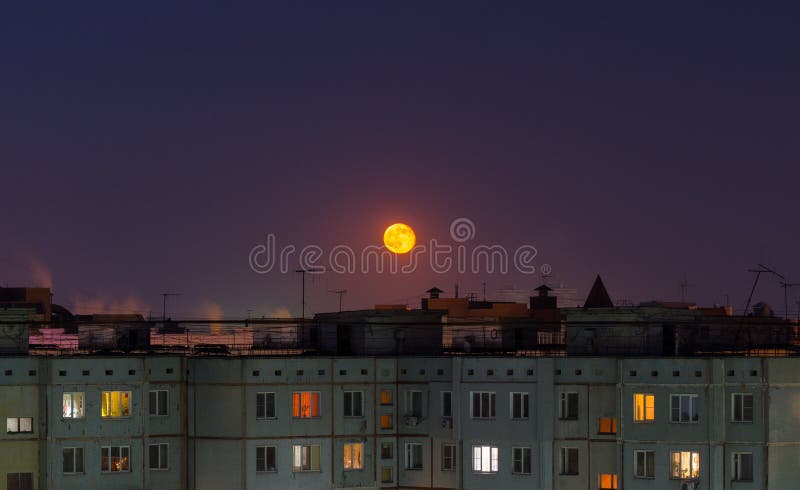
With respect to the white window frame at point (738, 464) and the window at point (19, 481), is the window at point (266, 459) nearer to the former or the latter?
the window at point (19, 481)

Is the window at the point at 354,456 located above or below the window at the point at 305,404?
below

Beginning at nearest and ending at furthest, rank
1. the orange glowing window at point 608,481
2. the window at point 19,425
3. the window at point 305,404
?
1. the window at point 19,425
2. the orange glowing window at point 608,481
3. the window at point 305,404

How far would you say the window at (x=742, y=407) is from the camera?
56188 mm

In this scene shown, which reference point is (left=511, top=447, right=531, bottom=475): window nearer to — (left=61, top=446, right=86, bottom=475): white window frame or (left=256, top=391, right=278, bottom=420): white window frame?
(left=256, top=391, right=278, bottom=420): white window frame

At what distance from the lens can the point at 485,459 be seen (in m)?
59.8

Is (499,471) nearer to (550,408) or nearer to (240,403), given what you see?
(550,408)

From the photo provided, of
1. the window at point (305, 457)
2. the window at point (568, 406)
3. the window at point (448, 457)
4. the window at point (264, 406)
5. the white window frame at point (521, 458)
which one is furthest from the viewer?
the window at point (448, 457)

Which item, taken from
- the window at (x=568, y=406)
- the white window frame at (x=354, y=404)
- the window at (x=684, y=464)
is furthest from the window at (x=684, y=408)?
the white window frame at (x=354, y=404)

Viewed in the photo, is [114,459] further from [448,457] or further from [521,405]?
[521,405]

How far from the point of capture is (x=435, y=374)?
201 ft

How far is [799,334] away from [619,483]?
21.7 metres

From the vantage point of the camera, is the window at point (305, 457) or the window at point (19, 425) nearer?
the window at point (19, 425)

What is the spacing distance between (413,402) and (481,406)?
11.6 ft

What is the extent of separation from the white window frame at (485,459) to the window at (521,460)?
2.33 feet
